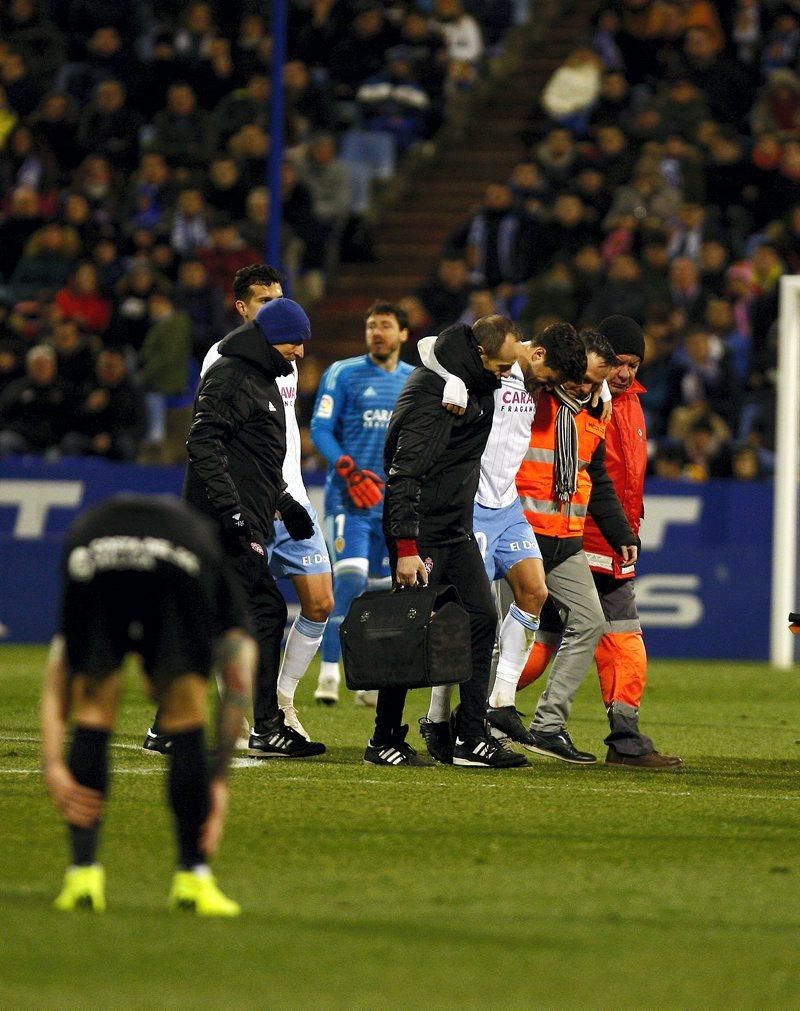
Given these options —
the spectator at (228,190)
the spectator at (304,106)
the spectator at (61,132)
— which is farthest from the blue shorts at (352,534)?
the spectator at (61,132)

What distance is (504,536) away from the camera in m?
10.2

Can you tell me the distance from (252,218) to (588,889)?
50.5ft

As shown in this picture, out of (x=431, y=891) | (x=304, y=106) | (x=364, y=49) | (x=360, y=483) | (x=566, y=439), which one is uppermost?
(x=364, y=49)

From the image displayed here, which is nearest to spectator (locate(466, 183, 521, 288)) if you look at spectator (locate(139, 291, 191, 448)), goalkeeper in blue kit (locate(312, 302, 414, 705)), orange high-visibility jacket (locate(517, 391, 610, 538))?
spectator (locate(139, 291, 191, 448))

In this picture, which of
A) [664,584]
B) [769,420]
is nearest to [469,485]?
[664,584]

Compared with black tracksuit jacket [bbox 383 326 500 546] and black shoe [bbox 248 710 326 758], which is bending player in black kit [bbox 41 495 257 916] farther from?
black shoe [bbox 248 710 326 758]

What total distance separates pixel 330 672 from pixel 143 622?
7.27 m

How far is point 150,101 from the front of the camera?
23969 mm

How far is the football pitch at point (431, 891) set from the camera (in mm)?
5359

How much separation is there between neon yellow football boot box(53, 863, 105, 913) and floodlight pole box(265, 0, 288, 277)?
13713 millimetres

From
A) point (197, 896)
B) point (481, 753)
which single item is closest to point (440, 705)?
point (481, 753)

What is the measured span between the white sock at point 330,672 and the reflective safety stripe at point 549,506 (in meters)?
3.03

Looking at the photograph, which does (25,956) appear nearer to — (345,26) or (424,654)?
(424,654)

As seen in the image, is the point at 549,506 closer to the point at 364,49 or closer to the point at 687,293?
the point at 687,293
